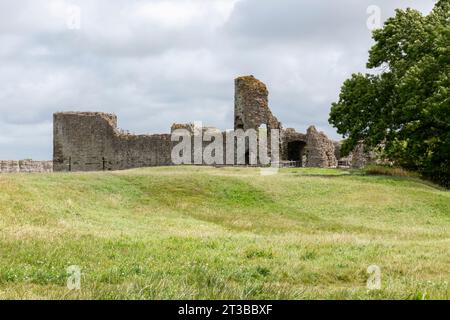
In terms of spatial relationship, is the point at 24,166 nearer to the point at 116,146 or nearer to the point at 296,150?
the point at 116,146

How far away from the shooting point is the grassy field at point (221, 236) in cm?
1023

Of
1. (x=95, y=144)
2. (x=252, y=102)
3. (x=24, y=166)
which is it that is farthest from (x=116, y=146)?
(x=252, y=102)

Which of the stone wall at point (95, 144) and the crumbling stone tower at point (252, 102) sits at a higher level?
the crumbling stone tower at point (252, 102)

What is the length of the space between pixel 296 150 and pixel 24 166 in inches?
1021

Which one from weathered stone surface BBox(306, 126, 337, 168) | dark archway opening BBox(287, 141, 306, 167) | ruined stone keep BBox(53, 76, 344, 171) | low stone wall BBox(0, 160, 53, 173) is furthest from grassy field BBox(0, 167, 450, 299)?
dark archway opening BBox(287, 141, 306, 167)

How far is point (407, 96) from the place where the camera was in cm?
4128

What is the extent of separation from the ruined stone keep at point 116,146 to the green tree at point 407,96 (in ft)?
41.6

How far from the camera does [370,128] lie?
44281mm

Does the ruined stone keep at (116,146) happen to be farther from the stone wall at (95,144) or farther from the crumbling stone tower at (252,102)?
the crumbling stone tower at (252,102)

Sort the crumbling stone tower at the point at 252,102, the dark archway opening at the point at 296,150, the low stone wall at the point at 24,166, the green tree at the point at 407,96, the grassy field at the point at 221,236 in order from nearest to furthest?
1. the grassy field at the point at 221,236
2. the green tree at the point at 407,96
3. the crumbling stone tower at the point at 252,102
4. the low stone wall at the point at 24,166
5. the dark archway opening at the point at 296,150

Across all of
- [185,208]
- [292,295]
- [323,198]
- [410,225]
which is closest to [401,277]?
[292,295]

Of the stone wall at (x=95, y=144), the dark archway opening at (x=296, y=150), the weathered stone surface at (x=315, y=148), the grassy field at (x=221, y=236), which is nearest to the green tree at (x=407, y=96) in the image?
the grassy field at (x=221, y=236)

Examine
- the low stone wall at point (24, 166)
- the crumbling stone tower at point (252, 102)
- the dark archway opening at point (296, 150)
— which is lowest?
the low stone wall at point (24, 166)

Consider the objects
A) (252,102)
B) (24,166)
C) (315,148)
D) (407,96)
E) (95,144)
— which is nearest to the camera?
(407,96)
